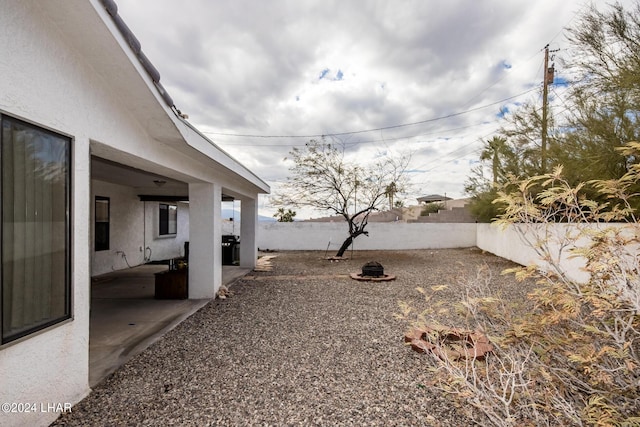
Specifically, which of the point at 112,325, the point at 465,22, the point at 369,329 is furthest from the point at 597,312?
the point at 465,22

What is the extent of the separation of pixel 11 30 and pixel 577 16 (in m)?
10.0

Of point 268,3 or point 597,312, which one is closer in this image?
point 597,312

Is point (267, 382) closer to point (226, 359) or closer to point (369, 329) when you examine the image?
point (226, 359)

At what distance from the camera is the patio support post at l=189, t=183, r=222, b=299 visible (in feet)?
24.1

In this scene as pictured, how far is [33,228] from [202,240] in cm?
465

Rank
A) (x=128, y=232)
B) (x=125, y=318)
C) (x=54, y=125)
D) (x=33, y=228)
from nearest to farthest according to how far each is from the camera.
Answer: (x=33, y=228), (x=54, y=125), (x=125, y=318), (x=128, y=232)

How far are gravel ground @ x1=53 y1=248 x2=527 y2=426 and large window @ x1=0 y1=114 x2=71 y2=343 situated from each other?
1.09 m

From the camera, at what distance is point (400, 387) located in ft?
11.6

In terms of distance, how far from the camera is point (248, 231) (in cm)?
1197

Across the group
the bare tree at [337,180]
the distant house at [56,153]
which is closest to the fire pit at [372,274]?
the bare tree at [337,180]

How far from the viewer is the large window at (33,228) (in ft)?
8.03

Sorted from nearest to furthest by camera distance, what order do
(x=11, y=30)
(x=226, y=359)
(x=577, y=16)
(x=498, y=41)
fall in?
(x=11, y=30), (x=226, y=359), (x=577, y=16), (x=498, y=41)

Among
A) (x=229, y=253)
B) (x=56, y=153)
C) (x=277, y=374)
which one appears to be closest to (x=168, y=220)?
(x=229, y=253)

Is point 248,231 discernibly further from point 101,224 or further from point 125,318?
point 125,318
